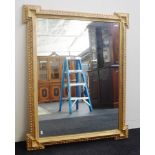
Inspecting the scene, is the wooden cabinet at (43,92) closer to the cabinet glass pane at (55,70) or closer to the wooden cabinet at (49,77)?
the wooden cabinet at (49,77)

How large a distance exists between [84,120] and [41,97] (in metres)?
0.58

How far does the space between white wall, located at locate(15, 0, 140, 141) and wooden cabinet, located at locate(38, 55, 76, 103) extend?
0.17 m

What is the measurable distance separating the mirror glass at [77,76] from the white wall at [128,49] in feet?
0.57

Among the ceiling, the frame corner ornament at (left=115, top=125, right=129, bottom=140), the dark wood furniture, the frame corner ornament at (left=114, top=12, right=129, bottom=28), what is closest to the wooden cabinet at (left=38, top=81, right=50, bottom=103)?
the ceiling

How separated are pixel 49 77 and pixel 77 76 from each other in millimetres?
350

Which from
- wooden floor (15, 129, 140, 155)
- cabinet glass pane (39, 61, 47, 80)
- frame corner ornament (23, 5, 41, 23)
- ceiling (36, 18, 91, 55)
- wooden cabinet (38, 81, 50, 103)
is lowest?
wooden floor (15, 129, 140, 155)

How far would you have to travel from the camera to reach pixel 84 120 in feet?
8.46

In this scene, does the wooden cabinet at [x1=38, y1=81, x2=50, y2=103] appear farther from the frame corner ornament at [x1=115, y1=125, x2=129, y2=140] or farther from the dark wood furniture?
the frame corner ornament at [x1=115, y1=125, x2=129, y2=140]

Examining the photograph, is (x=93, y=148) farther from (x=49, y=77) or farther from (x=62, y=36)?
(x=62, y=36)

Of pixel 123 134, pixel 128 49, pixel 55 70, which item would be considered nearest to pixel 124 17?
pixel 128 49

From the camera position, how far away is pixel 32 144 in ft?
7.64

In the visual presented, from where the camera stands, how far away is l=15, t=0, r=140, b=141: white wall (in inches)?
94.3
